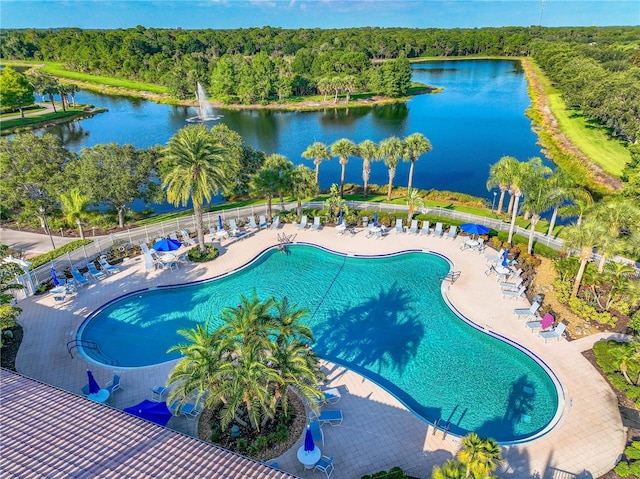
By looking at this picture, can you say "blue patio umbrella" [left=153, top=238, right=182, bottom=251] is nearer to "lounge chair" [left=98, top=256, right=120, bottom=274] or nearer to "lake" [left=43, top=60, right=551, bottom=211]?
"lounge chair" [left=98, top=256, right=120, bottom=274]

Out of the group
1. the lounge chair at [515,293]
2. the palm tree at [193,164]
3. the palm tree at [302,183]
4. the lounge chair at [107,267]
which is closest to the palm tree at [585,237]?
the lounge chair at [515,293]

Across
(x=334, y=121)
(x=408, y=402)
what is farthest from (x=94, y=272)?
(x=334, y=121)

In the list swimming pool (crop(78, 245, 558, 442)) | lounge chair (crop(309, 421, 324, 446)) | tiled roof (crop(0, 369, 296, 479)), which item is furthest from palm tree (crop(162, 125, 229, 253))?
tiled roof (crop(0, 369, 296, 479))

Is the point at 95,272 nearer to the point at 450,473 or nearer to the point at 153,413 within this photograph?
the point at 153,413

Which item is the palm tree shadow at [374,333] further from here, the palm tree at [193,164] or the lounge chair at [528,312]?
the palm tree at [193,164]

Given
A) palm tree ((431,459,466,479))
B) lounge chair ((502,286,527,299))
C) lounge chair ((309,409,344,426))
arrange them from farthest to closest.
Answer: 1. lounge chair ((502,286,527,299))
2. lounge chair ((309,409,344,426))
3. palm tree ((431,459,466,479))
